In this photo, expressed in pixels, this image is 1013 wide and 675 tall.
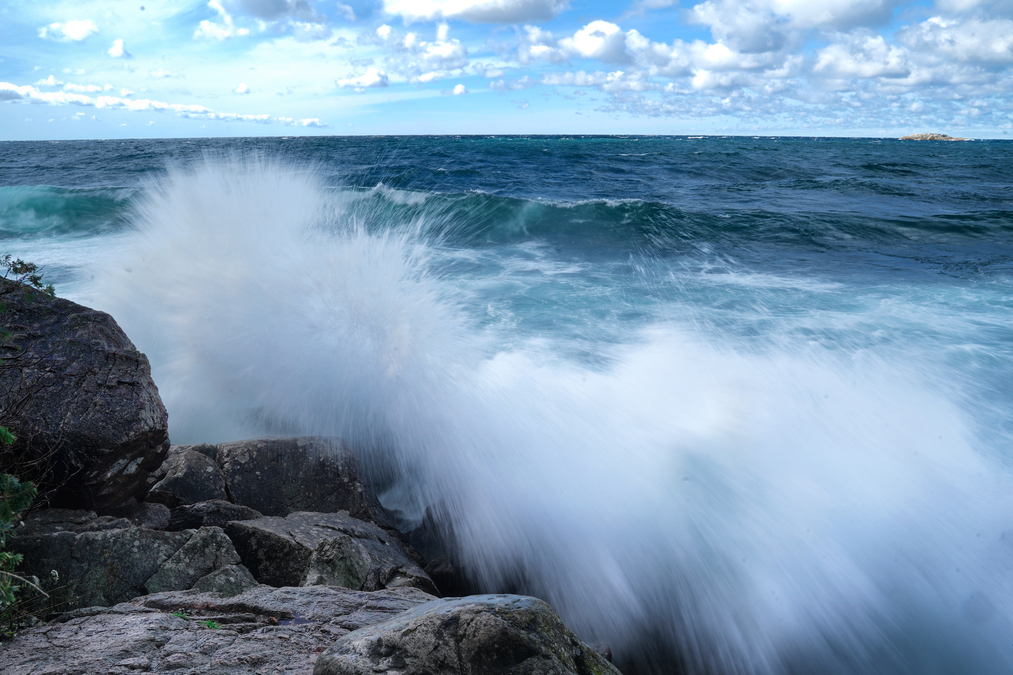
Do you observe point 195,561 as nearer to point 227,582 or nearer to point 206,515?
point 227,582

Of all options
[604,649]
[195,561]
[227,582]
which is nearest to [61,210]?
[195,561]

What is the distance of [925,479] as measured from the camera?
174 inches

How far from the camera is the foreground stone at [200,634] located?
6.46ft

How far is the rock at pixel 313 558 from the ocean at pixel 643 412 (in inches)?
27.0

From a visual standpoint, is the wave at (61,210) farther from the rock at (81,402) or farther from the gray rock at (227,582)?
the gray rock at (227,582)

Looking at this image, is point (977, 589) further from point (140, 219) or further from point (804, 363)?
point (140, 219)

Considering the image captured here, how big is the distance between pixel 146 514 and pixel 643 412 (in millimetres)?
3840

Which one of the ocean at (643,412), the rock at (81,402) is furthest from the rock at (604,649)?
the rock at (81,402)

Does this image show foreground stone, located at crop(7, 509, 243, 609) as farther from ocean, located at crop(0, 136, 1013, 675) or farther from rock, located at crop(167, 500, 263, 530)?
ocean, located at crop(0, 136, 1013, 675)

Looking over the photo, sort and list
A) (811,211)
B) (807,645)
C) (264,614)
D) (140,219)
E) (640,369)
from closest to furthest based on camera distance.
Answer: (264,614)
(807,645)
(640,369)
(140,219)
(811,211)

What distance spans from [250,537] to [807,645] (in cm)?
314

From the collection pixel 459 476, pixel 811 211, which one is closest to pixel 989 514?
pixel 459 476

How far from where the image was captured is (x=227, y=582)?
2.68m

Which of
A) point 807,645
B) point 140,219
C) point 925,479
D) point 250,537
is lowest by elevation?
point 807,645
